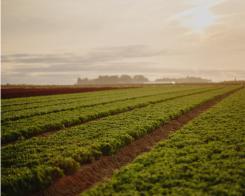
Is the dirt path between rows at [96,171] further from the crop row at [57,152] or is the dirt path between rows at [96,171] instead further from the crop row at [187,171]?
the crop row at [187,171]

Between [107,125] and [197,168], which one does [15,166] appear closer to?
[197,168]

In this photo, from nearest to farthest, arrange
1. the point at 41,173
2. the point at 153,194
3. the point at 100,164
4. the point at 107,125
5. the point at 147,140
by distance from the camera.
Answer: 1. the point at 153,194
2. the point at 41,173
3. the point at 100,164
4. the point at 147,140
5. the point at 107,125

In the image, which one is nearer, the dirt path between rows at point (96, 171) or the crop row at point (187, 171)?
the crop row at point (187, 171)

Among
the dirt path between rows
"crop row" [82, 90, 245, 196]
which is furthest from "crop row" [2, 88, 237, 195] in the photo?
"crop row" [82, 90, 245, 196]

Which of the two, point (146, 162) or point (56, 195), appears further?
point (146, 162)

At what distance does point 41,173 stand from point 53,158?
1.76 metres

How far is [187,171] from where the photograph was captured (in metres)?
10.3

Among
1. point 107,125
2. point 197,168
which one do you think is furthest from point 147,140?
point 197,168

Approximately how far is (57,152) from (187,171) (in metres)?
6.16

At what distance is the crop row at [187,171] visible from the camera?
8844 millimetres

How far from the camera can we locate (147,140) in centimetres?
1755

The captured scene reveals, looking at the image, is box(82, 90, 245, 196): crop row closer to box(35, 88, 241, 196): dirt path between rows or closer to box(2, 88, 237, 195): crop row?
box(35, 88, 241, 196): dirt path between rows

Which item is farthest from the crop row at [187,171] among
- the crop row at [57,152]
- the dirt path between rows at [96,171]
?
Answer: the crop row at [57,152]

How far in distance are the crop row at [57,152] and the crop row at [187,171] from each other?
2.21 m
